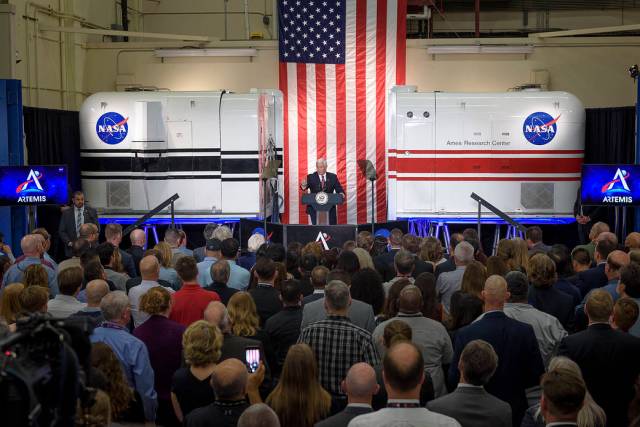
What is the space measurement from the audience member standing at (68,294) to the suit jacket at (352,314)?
180 cm

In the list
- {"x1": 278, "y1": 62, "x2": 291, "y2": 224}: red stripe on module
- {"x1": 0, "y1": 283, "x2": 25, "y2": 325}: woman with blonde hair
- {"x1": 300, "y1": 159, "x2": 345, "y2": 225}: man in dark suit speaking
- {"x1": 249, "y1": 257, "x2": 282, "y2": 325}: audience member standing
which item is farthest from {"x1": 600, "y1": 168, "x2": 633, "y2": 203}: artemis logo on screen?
{"x1": 0, "y1": 283, "x2": 25, "y2": 325}: woman with blonde hair

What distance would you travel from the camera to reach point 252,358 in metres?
5.34

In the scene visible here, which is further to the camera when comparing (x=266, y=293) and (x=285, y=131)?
(x=285, y=131)

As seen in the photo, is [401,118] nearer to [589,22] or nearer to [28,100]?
[28,100]

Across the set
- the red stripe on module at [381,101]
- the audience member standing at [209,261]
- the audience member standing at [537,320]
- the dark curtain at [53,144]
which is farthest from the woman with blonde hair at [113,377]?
the red stripe on module at [381,101]

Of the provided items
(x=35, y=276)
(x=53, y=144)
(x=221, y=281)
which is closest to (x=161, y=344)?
(x=221, y=281)

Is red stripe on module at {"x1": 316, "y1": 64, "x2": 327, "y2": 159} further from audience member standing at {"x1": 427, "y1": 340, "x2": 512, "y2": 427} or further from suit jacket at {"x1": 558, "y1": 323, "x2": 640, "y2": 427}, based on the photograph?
audience member standing at {"x1": 427, "y1": 340, "x2": 512, "y2": 427}

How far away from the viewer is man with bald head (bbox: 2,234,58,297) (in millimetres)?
8750

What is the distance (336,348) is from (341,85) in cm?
1267

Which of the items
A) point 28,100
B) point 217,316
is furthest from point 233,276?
point 28,100

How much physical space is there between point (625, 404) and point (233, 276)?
4137mm

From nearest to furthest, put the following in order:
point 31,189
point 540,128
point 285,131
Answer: point 31,189 → point 540,128 → point 285,131

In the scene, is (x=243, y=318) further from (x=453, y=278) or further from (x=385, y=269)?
(x=385, y=269)

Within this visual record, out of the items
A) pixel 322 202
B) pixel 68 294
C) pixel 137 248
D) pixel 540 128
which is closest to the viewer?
pixel 68 294
